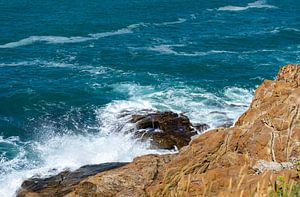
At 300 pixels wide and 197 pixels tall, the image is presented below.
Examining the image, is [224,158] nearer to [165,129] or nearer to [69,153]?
[165,129]

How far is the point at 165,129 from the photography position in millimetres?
46531

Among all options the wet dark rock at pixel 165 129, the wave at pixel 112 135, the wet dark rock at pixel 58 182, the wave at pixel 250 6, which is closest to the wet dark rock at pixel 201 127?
the wet dark rock at pixel 165 129

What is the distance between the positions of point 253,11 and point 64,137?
58599mm

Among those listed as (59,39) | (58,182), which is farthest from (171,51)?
(58,182)

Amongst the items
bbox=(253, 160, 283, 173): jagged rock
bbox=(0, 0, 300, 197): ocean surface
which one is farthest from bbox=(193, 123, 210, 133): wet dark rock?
bbox=(253, 160, 283, 173): jagged rock

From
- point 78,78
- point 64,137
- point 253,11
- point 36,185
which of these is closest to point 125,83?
point 78,78

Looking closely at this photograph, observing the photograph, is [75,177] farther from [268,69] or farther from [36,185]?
[268,69]

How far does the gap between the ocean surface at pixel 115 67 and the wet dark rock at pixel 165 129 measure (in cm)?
129

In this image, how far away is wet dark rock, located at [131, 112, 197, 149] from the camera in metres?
44.6

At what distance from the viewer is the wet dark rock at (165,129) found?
44606 mm

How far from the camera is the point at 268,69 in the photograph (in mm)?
69000

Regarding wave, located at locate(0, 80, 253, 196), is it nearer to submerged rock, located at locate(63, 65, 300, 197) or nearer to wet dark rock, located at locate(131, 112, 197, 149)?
wet dark rock, located at locate(131, 112, 197, 149)

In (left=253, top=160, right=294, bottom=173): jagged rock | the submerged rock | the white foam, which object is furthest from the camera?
the white foam

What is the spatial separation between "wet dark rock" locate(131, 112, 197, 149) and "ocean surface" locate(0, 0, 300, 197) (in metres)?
1.29
